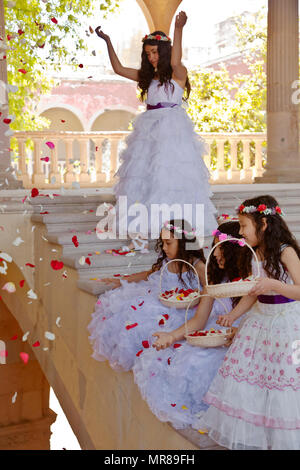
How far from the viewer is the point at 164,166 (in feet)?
15.8

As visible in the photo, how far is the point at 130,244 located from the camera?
5.09m

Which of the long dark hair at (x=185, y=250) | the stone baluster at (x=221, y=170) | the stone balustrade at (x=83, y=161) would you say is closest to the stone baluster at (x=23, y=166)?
the stone balustrade at (x=83, y=161)

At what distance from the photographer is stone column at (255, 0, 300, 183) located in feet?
26.8

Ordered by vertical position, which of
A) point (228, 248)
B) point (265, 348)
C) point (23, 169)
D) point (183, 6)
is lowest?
point (265, 348)

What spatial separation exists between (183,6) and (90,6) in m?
14.5

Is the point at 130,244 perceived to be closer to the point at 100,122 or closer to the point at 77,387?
the point at 77,387

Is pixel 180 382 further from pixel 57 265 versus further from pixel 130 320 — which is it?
pixel 57 265

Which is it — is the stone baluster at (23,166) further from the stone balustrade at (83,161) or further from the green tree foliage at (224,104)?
the green tree foliage at (224,104)

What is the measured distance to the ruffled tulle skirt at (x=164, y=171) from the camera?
481 cm

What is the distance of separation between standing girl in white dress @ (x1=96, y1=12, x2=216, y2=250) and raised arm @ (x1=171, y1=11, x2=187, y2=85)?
11 millimetres

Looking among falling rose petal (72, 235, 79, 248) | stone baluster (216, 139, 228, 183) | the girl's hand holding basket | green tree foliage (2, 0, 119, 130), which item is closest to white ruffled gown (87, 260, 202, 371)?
falling rose petal (72, 235, 79, 248)

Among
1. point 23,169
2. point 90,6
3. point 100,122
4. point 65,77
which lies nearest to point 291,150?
point 23,169

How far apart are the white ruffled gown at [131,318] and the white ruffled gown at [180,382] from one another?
25 centimetres
